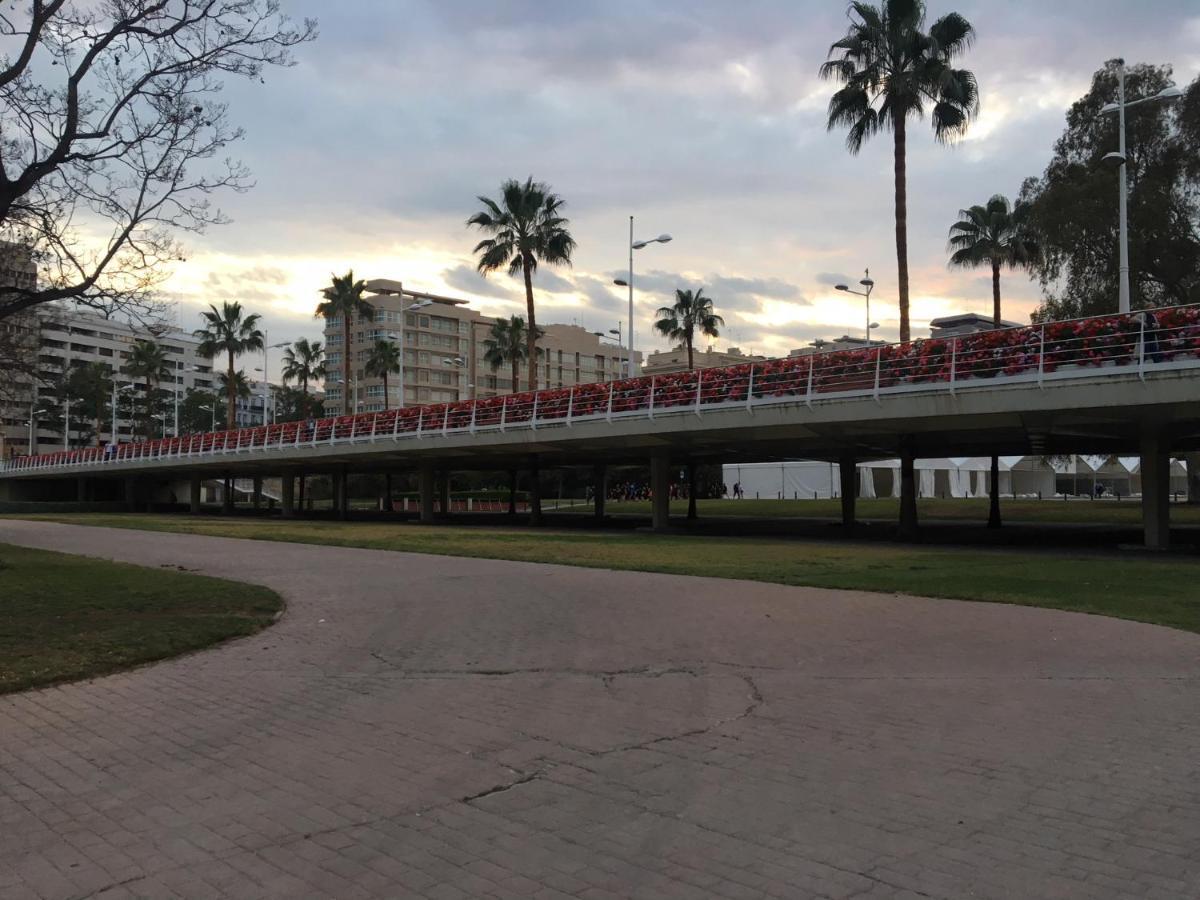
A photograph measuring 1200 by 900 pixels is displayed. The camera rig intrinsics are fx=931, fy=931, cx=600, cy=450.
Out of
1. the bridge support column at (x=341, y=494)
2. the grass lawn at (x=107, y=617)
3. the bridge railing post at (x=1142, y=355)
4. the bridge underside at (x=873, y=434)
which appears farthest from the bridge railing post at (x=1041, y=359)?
the bridge support column at (x=341, y=494)

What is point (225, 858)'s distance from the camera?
4.10 meters

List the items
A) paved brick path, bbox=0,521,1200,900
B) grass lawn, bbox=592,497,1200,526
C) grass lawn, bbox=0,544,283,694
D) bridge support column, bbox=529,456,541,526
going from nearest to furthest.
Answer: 1. paved brick path, bbox=0,521,1200,900
2. grass lawn, bbox=0,544,283,694
3. grass lawn, bbox=592,497,1200,526
4. bridge support column, bbox=529,456,541,526

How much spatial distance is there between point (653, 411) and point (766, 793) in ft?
77.5

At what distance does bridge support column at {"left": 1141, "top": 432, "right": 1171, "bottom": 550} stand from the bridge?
0.15 feet

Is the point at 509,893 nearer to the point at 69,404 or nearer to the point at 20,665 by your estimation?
the point at 20,665

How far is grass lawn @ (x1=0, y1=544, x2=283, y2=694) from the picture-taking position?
8.33 metres

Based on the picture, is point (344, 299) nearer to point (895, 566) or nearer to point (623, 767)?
point (895, 566)

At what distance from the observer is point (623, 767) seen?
17.8ft

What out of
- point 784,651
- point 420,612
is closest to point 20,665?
point 420,612

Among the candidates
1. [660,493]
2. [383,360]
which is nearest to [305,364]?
[383,360]

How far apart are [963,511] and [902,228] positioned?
63.6 ft

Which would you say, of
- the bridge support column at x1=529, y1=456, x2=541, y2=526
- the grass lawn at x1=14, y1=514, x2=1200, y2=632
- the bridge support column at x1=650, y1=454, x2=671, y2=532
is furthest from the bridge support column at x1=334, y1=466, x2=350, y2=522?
the grass lawn at x1=14, y1=514, x2=1200, y2=632

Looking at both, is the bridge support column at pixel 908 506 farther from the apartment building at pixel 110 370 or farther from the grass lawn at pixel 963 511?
the apartment building at pixel 110 370

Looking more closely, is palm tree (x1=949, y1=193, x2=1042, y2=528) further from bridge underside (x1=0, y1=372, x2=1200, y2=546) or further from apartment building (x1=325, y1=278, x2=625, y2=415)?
apartment building (x1=325, y1=278, x2=625, y2=415)
